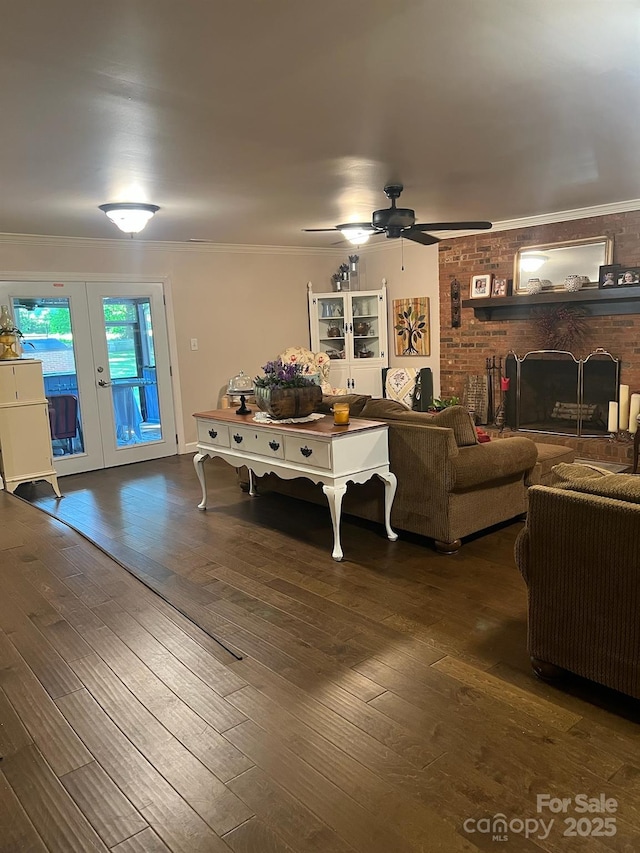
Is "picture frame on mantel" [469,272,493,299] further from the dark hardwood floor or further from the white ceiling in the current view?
the dark hardwood floor

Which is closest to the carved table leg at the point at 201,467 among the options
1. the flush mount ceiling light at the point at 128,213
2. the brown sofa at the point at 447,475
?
the brown sofa at the point at 447,475

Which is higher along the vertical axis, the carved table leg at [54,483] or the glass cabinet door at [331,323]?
the glass cabinet door at [331,323]

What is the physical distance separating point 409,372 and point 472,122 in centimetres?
423

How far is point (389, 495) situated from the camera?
12.7 feet

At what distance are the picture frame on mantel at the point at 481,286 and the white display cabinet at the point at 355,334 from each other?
1317 millimetres

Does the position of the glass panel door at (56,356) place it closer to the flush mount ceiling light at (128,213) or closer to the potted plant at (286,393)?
the flush mount ceiling light at (128,213)

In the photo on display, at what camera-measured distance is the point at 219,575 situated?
3.51 metres

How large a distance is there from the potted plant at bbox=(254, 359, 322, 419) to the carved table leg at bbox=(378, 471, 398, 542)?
69 centimetres

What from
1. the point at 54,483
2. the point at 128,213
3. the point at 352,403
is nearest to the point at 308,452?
the point at 352,403

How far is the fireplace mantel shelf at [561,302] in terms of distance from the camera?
18.1ft

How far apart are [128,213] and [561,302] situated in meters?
4.02

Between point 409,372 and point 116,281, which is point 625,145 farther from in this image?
point 116,281

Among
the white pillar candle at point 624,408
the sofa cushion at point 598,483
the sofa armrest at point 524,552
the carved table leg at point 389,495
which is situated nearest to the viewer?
the sofa cushion at point 598,483

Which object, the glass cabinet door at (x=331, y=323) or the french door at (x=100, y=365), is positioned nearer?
the french door at (x=100, y=365)
